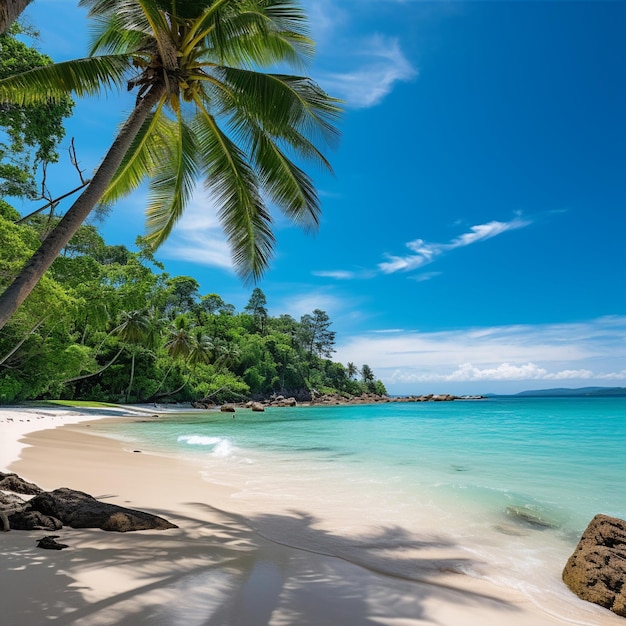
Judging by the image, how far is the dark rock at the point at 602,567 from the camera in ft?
→ 11.6

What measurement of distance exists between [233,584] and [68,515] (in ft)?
7.13

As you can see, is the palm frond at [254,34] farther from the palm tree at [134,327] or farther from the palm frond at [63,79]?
the palm tree at [134,327]

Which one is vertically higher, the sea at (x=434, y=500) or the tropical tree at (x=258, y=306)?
the tropical tree at (x=258, y=306)

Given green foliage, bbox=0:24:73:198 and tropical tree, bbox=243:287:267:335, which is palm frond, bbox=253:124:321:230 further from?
tropical tree, bbox=243:287:267:335

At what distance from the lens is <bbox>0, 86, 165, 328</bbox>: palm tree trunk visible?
3.86 m

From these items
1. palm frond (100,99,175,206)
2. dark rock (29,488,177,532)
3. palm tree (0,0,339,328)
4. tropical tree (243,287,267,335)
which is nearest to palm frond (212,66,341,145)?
palm tree (0,0,339,328)

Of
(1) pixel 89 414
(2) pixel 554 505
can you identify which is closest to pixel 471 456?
(2) pixel 554 505

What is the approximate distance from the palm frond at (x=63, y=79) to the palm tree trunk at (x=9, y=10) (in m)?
2.75

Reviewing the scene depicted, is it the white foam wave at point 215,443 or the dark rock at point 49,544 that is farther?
the white foam wave at point 215,443

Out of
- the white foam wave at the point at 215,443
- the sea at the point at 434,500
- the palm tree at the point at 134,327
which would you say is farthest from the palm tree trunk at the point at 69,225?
the palm tree at the point at 134,327

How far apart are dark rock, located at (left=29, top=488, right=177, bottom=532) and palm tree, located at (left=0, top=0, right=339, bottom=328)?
6.74ft

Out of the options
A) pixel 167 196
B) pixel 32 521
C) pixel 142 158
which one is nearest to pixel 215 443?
pixel 167 196

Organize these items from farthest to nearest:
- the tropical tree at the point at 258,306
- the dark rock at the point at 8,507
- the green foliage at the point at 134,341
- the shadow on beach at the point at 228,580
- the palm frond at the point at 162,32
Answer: the tropical tree at the point at 258,306, the green foliage at the point at 134,341, the palm frond at the point at 162,32, the dark rock at the point at 8,507, the shadow on beach at the point at 228,580

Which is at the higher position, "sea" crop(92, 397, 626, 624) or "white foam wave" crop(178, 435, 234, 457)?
"sea" crop(92, 397, 626, 624)
